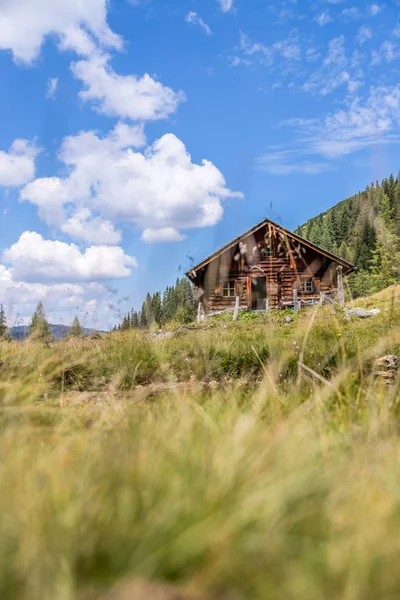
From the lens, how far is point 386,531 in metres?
1.17

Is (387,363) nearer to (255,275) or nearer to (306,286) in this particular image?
(306,286)

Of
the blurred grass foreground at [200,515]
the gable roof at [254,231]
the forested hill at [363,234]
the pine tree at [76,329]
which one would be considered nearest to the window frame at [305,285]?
the gable roof at [254,231]

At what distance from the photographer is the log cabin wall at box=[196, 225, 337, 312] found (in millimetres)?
29875

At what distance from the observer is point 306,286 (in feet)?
98.8

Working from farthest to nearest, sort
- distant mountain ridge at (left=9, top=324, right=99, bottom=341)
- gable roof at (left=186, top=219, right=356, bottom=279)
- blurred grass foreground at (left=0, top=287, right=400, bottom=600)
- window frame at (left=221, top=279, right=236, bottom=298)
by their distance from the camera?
window frame at (left=221, top=279, right=236, bottom=298)
gable roof at (left=186, top=219, right=356, bottom=279)
distant mountain ridge at (left=9, top=324, right=99, bottom=341)
blurred grass foreground at (left=0, top=287, right=400, bottom=600)

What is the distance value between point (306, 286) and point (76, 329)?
72.1 feet

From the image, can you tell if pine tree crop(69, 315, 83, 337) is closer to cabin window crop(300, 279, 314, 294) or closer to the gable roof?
the gable roof

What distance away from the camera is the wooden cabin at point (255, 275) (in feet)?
97.3

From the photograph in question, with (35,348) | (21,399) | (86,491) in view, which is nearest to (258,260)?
(35,348)

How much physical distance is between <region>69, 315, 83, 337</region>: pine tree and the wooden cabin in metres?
19.5

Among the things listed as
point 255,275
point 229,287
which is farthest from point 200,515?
point 255,275

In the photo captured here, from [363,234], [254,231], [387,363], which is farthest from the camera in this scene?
[363,234]

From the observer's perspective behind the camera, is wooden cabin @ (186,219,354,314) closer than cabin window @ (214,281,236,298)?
Yes

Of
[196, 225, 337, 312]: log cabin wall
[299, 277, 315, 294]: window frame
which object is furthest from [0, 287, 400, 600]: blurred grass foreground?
[299, 277, 315, 294]: window frame
